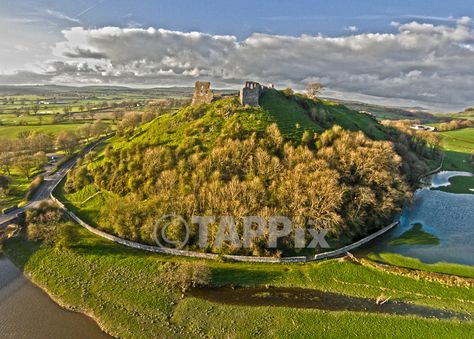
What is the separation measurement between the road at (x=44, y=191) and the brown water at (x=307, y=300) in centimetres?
4465

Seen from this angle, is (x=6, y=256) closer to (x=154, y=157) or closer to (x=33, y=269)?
(x=33, y=269)

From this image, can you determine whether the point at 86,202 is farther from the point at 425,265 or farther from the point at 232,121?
the point at 425,265

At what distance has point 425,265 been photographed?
44.9 m

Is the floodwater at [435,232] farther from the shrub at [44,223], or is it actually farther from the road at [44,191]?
the road at [44,191]

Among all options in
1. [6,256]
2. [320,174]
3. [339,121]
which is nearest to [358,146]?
[320,174]

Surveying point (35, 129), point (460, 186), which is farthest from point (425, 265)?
point (35, 129)

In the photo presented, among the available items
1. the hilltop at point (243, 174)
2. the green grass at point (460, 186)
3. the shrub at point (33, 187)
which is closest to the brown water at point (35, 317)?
the hilltop at point (243, 174)

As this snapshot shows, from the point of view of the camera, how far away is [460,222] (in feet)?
202

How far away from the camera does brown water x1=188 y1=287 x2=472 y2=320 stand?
35562 millimetres

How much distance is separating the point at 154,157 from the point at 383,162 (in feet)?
161

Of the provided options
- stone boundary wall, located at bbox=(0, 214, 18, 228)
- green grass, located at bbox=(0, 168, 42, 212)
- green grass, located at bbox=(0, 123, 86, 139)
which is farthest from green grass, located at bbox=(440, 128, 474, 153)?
green grass, located at bbox=(0, 123, 86, 139)

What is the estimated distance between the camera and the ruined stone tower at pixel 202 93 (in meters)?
81.0

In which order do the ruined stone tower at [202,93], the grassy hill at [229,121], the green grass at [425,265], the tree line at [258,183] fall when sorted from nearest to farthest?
the green grass at [425,265] < the tree line at [258,183] < the grassy hill at [229,121] < the ruined stone tower at [202,93]

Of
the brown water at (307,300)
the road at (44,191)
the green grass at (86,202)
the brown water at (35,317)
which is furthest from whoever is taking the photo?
the green grass at (86,202)
